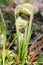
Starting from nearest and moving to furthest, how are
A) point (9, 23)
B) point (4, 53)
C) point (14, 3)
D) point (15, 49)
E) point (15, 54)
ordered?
1. point (4, 53)
2. point (15, 54)
3. point (15, 49)
4. point (9, 23)
5. point (14, 3)

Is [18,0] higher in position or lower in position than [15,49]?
higher

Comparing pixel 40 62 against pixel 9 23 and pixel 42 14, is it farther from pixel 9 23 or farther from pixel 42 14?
pixel 42 14

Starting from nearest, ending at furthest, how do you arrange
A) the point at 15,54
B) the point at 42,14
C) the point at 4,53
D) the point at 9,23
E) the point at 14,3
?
the point at 4,53 < the point at 15,54 < the point at 9,23 < the point at 42,14 < the point at 14,3

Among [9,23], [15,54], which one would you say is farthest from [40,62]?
[9,23]

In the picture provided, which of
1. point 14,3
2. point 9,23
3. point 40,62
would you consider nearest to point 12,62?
point 40,62

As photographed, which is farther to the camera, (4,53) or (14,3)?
(14,3)

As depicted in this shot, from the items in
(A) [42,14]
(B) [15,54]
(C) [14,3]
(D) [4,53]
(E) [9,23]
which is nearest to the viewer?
(D) [4,53]

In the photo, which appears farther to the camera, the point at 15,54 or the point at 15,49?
the point at 15,49

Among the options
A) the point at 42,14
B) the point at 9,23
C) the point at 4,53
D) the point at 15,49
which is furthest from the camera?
the point at 42,14

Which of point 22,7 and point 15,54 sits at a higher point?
point 22,7

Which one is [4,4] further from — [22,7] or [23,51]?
[23,51]
